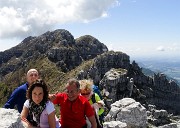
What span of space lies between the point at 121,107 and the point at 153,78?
157 metres

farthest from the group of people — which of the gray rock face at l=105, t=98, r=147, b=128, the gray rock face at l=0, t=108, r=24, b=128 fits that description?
the gray rock face at l=105, t=98, r=147, b=128

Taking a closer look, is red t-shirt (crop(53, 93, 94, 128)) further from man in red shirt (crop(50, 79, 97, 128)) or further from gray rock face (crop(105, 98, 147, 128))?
gray rock face (crop(105, 98, 147, 128))

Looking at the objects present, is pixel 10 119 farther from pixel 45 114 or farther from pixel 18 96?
pixel 18 96

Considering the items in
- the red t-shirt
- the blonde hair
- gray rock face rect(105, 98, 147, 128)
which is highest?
the blonde hair

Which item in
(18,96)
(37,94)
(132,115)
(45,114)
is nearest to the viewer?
(37,94)

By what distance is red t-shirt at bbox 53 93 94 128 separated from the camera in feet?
41.3

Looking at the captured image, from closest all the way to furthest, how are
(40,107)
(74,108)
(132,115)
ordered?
(40,107)
(74,108)
(132,115)

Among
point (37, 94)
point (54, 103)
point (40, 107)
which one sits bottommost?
point (54, 103)

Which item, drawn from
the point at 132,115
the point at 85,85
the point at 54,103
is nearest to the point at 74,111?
the point at 54,103

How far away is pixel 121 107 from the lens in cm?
2541

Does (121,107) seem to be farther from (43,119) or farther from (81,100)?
(43,119)

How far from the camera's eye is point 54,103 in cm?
1298

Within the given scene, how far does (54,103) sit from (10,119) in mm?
2830

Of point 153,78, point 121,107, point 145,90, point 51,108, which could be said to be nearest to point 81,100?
point 51,108
